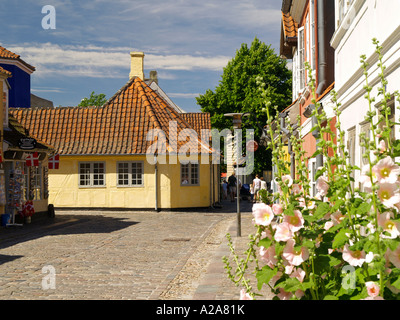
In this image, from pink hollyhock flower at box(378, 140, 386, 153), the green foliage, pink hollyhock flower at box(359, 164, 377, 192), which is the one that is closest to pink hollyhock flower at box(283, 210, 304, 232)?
the green foliage

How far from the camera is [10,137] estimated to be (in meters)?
19.9

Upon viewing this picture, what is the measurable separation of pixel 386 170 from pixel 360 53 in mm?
5376

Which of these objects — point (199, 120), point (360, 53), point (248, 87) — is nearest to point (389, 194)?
point (360, 53)

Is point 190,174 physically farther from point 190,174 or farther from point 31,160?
point 31,160

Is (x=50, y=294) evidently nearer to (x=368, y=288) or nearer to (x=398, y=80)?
(x=398, y=80)

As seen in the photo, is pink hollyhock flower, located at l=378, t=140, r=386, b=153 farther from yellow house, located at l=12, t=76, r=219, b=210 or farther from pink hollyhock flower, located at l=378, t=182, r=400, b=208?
yellow house, located at l=12, t=76, r=219, b=210

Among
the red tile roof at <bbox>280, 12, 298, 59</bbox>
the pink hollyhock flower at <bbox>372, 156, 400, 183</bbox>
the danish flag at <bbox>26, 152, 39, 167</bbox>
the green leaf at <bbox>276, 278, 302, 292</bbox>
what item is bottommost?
the green leaf at <bbox>276, 278, 302, 292</bbox>

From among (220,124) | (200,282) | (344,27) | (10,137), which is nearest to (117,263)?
(200,282)

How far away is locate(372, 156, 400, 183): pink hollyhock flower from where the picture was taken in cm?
277

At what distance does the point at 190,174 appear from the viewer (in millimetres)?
28188

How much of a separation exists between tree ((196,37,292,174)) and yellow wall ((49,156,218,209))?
51.3ft

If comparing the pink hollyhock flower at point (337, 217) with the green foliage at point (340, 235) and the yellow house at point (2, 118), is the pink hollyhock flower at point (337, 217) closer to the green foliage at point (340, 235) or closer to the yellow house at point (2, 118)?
the green foliage at point (340, 235)

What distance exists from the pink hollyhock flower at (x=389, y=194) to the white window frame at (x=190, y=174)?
2516 cm

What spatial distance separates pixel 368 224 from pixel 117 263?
8437 millimetres
